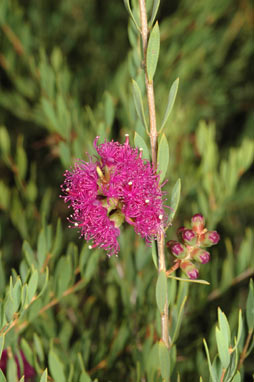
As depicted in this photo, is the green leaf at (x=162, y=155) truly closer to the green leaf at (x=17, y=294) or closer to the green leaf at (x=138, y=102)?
the green leaf at (x=138, y=102)

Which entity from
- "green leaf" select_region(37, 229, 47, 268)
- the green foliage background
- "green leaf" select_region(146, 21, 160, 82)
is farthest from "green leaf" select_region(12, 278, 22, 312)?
"green leaf" select_region(146, 21, 160, 82)

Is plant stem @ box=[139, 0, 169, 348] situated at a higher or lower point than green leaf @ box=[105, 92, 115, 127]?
lower

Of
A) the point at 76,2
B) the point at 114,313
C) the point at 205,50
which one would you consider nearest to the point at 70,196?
the point at 114,313

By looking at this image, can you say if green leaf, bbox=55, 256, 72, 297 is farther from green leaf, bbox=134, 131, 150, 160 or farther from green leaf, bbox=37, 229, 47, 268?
green leaf, bbox=134, 131, 150, 160

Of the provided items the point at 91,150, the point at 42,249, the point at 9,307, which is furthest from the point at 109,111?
the point at 9,307

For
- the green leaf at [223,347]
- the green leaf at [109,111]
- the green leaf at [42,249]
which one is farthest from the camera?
the green leaf at [109,111]

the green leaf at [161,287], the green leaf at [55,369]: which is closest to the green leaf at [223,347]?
the green leaf at [161,287]

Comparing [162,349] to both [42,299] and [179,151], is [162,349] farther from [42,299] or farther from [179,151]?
[179,151]

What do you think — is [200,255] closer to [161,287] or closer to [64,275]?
[161,287]
